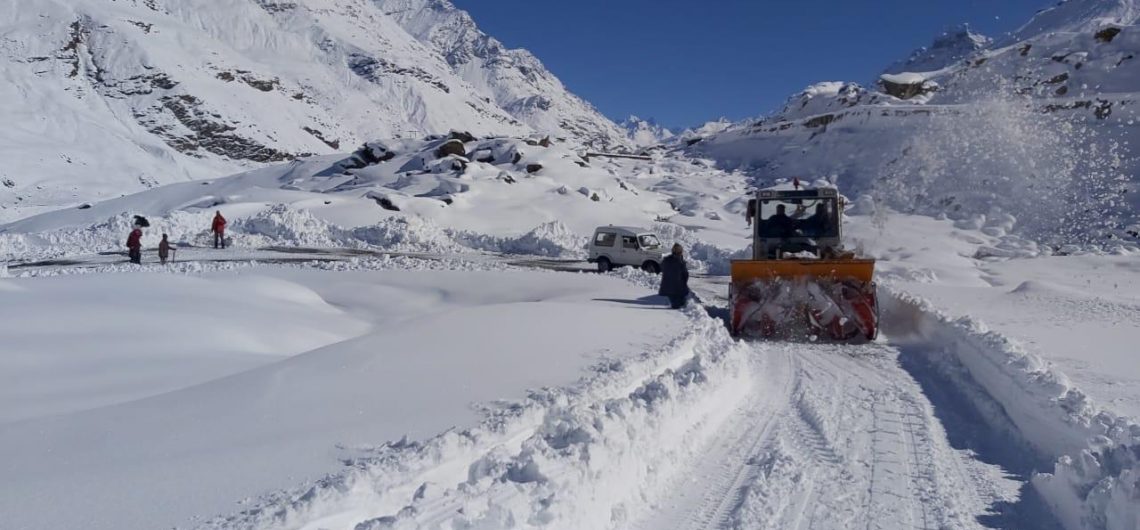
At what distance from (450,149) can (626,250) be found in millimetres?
31975

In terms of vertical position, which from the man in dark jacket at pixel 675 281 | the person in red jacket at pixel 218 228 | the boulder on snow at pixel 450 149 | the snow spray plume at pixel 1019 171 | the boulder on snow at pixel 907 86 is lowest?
the man in dark jacket at pixel 675 281

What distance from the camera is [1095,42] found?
172ft

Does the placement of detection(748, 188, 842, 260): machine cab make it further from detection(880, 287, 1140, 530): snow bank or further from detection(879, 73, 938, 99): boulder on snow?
detection(879, 73, 938, 99): boulder on snow

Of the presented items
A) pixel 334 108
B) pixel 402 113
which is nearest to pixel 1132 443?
pixel 334 108

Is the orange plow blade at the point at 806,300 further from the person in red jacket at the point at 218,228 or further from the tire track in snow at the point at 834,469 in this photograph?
the person in red jacket at the point at 218,228

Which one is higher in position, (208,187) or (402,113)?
(402,113)

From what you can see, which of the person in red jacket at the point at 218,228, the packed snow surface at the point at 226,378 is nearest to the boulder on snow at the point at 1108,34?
the packed snow surface at the point at 226,378

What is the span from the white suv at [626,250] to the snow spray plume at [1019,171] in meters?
21.0

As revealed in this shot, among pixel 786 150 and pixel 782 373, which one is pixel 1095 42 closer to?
pixel 786 150

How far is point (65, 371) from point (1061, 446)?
9.03 metres

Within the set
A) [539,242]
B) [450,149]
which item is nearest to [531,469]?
[539,242]

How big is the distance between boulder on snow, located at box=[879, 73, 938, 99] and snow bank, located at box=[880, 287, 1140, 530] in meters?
59.5

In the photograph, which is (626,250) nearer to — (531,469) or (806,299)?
(806,299)

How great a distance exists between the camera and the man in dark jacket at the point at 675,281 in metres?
14.2
